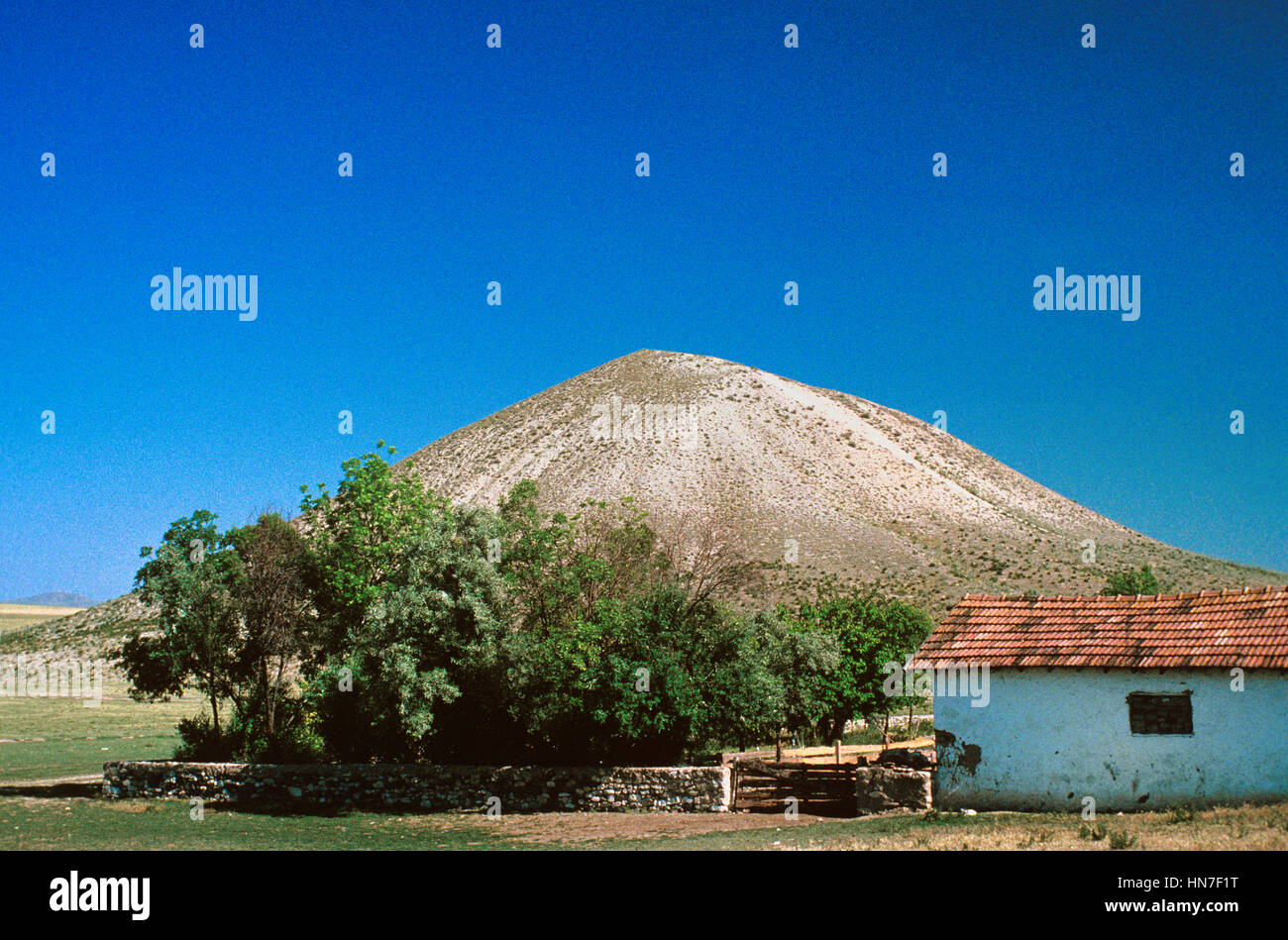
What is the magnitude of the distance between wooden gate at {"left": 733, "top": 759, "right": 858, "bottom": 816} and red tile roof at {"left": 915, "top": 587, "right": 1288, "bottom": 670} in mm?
4158

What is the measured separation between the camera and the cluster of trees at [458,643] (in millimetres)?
25984

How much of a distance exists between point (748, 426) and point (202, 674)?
81.7 meters

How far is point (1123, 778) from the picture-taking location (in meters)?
20.6

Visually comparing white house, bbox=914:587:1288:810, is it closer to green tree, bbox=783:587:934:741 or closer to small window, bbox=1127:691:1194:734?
small window, bbox=1127:691:1194:734

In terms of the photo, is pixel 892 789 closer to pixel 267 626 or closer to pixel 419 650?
pixel 419 650

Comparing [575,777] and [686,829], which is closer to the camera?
[686,829]

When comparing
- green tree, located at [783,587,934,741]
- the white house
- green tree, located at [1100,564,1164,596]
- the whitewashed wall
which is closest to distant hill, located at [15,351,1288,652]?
green tree, located at [1100,564,1164,596]

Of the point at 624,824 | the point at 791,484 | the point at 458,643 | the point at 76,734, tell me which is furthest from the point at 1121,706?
the point at 791,484

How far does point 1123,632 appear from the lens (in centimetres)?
2208

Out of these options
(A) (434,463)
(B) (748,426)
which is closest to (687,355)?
(B) (748,426)

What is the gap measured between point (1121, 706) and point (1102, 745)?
94 cm

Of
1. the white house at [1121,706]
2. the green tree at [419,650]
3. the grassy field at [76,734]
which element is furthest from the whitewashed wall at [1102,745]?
the grassy field at [76,734]
